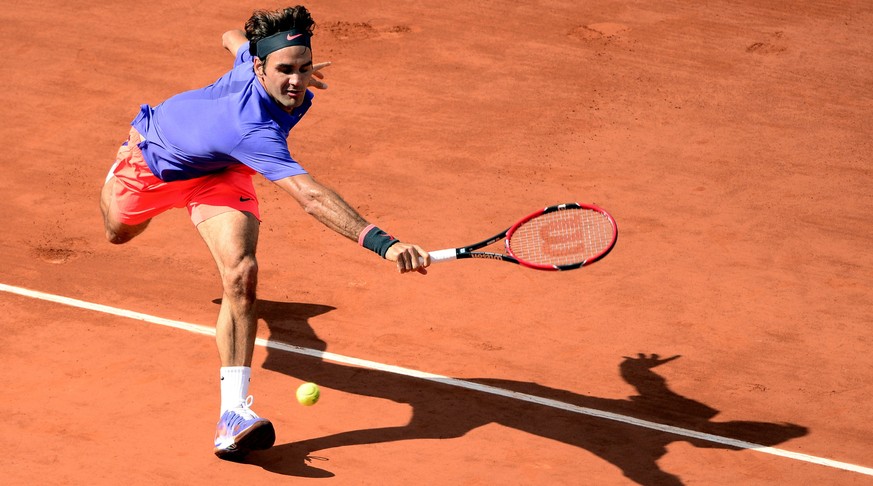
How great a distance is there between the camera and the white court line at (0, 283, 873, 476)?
774 cm

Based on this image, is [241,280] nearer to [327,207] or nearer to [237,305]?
[237,305]

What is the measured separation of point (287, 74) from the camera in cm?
743

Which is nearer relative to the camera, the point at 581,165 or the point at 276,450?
the point at 276,450

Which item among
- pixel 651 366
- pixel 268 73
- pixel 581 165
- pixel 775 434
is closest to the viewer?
pixel 268 73

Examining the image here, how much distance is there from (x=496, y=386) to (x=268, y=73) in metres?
2.67

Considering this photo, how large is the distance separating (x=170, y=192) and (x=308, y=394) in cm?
170

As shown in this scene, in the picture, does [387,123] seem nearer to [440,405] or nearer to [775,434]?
[440,405]

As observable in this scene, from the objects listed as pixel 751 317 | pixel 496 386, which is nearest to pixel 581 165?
pixel 751 317

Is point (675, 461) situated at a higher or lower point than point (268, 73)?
lower

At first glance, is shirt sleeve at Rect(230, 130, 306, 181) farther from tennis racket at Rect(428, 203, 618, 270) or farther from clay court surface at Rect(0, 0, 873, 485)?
clay court surface at Rect(0, 0, 873, 485)

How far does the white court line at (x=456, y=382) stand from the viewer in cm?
774

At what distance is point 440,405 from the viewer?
8.13m

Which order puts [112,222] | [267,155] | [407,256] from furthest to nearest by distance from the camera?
1. [112,222]
2. [267,155]
3. [407,256]

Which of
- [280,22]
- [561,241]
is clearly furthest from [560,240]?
[280,22]
